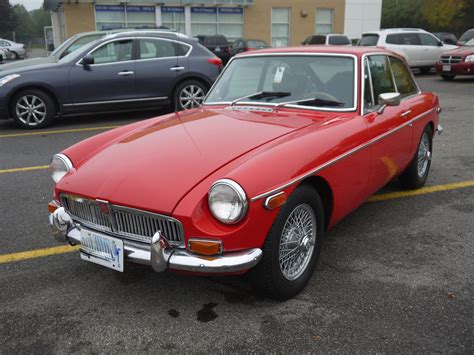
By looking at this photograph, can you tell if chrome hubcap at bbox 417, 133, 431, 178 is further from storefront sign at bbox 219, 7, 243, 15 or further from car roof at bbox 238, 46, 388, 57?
storefront sign at bbox 219, 7, 243, 15

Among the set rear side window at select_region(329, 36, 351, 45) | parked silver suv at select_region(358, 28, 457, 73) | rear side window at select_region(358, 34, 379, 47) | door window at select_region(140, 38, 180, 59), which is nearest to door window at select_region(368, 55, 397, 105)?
door window at select_region(140, 38, 180, 59)

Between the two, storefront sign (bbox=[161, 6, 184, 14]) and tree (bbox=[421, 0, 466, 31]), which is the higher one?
tree (bbox=[421, 0, 466, 31])

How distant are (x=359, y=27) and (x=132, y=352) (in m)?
33.9

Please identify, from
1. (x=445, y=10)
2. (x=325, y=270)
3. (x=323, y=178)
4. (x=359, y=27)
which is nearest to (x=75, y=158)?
(x=323, y=178)

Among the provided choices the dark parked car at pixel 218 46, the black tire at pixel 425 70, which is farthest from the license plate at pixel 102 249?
the dark parked car at pixel 218 46

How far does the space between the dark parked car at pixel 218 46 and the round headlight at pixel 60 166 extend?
71.3ft

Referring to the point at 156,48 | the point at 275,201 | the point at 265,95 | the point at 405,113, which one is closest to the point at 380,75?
the point at 405,113

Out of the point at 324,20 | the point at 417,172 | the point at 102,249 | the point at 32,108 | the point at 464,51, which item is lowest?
the point at 417,172

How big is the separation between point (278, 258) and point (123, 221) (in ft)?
3.13

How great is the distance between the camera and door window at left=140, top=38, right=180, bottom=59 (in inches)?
369

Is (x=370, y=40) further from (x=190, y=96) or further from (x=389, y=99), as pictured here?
(x=389, y=99)

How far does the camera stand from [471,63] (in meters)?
15.1

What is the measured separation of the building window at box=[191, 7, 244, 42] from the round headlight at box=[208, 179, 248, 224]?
28.7m

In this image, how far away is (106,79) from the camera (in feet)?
29.3
